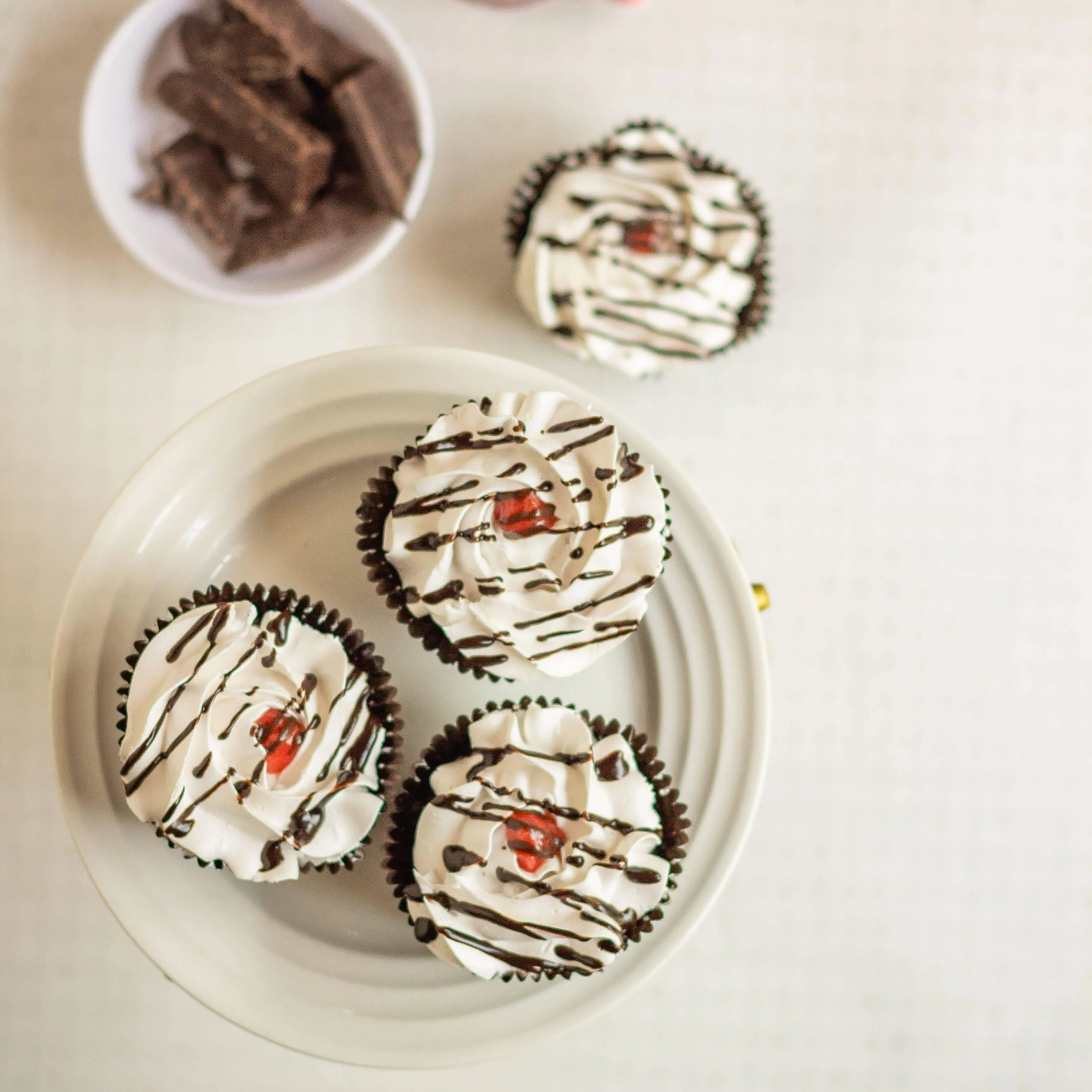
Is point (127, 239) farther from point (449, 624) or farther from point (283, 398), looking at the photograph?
point (449, 624)

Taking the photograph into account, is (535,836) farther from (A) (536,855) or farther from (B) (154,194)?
(B) (154,194)

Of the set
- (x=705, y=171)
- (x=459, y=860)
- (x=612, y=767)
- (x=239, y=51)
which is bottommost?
(x=459, y=860)

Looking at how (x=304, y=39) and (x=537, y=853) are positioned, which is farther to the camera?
(x=304, y=39)

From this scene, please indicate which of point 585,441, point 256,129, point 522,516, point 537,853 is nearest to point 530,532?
point 522,516

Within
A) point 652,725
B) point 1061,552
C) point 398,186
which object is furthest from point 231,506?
point 1061,552

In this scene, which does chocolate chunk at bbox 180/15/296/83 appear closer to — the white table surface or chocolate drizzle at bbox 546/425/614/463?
the white table surface

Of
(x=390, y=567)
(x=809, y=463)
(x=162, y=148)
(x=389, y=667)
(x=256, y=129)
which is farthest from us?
(x=809, y=463)

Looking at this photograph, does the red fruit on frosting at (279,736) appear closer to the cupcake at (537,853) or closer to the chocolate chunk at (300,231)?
the cupcake at (537,853)
